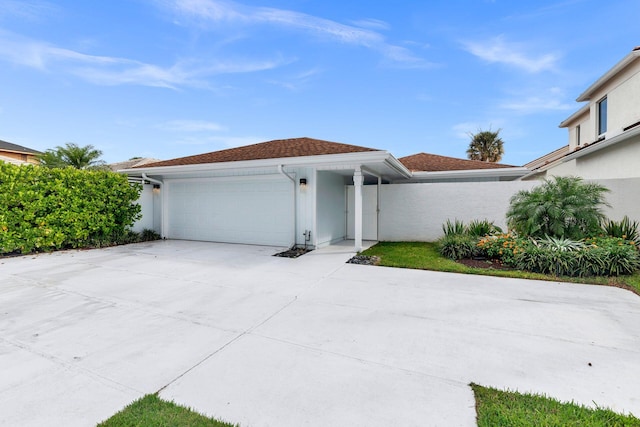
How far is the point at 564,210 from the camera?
6.62 meters

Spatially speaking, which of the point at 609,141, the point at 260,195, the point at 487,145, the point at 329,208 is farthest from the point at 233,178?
the point at 487,145

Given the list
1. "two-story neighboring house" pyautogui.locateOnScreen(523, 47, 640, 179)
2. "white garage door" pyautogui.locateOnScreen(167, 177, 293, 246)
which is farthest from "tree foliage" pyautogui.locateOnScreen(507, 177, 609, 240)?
"white garage door" pyautogui.locateOnScreen(167, 177, 293, 246)

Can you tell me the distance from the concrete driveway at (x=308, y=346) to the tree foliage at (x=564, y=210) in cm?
217

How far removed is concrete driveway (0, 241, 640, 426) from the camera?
7.03 feet

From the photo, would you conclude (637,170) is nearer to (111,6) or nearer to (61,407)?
(61,407)

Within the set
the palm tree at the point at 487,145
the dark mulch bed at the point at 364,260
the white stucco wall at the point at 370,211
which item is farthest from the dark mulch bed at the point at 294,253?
the palm tree at the point at 487,145

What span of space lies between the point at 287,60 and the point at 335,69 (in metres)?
2.24

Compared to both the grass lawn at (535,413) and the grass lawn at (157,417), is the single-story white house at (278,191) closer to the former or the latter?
the grass lawn at (535,413)

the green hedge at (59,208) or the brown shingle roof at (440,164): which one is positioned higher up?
the brown shingle roof at (440,164)

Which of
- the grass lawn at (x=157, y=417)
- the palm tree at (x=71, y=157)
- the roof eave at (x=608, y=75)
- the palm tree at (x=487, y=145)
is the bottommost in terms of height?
the grass lawn at (x=157, y=417)

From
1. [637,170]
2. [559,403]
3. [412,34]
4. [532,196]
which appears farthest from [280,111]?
[559,403]

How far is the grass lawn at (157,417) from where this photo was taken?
1907mm

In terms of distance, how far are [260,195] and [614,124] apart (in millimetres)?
13513

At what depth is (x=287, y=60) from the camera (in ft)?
40.3
